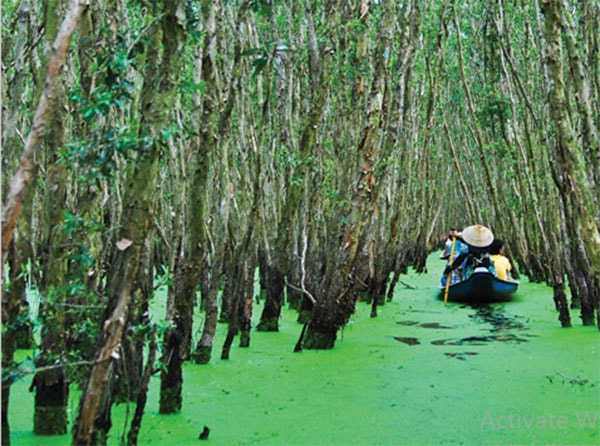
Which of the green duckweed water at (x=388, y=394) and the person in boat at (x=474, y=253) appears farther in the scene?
the person in boat at (x=474, y=253)

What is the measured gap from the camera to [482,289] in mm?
15008

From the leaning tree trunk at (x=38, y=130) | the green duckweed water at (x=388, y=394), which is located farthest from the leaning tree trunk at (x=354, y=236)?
the leaning tree trunk at (x=38, y=130)

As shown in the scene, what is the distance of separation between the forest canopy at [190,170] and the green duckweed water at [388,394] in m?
0.34

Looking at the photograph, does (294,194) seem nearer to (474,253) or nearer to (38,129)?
(38,129)

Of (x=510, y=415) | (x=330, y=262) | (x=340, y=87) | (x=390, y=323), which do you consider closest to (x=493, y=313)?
(x=390, y=323)

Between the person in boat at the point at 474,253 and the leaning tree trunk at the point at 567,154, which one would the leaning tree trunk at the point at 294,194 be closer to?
the leaning tree trunk at the point at 567,154

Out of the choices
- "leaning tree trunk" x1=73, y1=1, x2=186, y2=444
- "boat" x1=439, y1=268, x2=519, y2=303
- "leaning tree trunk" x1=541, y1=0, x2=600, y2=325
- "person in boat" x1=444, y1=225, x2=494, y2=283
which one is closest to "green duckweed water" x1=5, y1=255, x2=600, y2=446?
"leaning tree trunk" x1=541, y1=0, x2=600, y2=325

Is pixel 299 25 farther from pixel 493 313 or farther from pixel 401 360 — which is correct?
pixel 401 360

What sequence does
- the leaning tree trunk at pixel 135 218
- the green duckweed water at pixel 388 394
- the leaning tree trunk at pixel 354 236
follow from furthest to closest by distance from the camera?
the leaning tree trunk at pixel 354 236, the green duckweed water at pixel 388 394, the leaning tree trunk at pixel 135 218

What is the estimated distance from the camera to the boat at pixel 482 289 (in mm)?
14727

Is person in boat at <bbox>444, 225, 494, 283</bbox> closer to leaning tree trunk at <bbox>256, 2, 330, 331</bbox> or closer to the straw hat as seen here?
the straw hat

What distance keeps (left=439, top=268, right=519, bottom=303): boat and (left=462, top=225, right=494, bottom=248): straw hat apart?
2.17 ft

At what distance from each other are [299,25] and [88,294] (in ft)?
31.3

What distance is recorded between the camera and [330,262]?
9.18m
